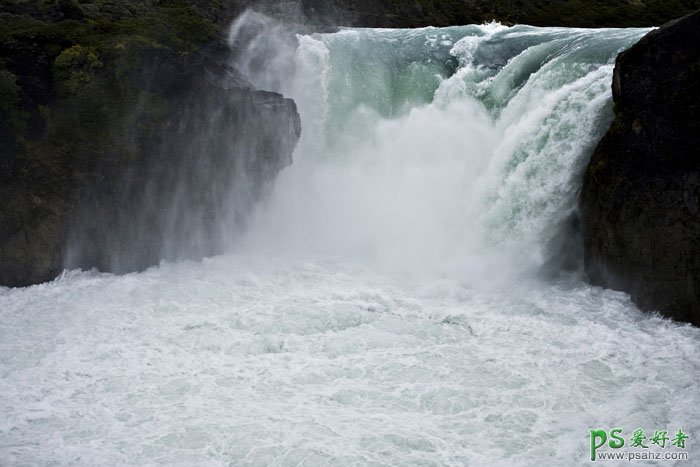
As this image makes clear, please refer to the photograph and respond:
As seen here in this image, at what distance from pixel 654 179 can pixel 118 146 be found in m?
14.7

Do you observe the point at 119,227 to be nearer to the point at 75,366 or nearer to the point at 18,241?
the point at 18,241

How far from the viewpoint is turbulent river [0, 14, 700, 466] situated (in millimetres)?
11938

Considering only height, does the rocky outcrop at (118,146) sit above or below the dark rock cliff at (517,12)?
below


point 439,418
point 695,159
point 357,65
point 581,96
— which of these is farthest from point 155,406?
point 357,65

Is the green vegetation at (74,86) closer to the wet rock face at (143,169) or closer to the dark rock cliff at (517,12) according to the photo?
the wet rock face at (143,169)

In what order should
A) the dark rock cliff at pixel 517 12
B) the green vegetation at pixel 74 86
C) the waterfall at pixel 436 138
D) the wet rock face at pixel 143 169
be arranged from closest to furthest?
the waterfall at pixel 436 138 → the wet rock face at pixel 143 169 → the green vegetation at pixel 74 86 → the dark rock cliff at pixel 517 12

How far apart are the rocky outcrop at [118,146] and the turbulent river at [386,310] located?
39.8 inches

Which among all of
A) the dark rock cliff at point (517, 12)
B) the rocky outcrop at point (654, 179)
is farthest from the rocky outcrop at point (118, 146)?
the dark rock cliff at point (517, 12)

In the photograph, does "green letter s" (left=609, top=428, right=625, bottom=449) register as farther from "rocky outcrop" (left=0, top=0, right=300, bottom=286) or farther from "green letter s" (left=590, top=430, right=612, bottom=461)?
"rocky outcrop" (left=0, top=0, right=300, bottom=286)

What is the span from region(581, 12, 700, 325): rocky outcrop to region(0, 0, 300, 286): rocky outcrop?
976cm

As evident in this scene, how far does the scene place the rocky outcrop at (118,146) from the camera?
19.4 metres

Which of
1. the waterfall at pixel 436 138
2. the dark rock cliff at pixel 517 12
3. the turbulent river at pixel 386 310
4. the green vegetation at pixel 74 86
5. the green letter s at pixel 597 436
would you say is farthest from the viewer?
the dark rock cliff at pixel 517 12

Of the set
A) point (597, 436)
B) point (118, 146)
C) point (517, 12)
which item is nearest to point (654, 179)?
point (597, 436)

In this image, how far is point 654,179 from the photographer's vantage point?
53.4ft
